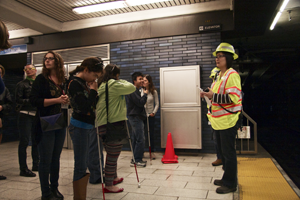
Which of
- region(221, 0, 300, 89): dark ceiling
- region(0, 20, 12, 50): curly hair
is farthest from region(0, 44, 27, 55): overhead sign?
region(221, 0, 300, 89): dark ceiling

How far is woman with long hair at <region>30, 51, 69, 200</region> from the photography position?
1.43 meters

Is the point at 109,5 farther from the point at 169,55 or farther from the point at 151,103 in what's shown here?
the point at 151,103

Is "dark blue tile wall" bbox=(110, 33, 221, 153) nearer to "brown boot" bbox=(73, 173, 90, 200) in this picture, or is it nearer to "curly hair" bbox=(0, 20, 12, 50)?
"brown boot" bbox=(73, 173, 90, 200)

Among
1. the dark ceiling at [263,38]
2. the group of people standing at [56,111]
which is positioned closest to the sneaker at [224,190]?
the group of people standing at [56,111]

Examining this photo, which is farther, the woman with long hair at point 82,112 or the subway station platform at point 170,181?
the woman with long hair at point 82,112

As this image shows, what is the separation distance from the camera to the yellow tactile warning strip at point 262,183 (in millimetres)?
2783

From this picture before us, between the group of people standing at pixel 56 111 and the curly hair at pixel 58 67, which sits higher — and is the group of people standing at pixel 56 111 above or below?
below

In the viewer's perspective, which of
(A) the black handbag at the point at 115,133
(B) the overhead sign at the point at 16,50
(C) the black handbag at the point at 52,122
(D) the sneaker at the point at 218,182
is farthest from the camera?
(D) the sneaker at the point at 218,182

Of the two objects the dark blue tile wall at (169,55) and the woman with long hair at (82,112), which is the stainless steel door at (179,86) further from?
the woman with long hair at (82,112)

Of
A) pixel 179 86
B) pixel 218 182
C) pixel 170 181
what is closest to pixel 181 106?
pixel 179 86

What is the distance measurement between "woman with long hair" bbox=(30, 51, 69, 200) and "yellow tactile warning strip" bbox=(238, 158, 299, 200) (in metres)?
2.26

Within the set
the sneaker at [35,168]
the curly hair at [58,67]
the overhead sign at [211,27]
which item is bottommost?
the sneaker at [35,168]

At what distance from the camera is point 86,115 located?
6.86ft

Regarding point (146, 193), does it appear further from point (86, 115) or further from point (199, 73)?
point (199, 73)
